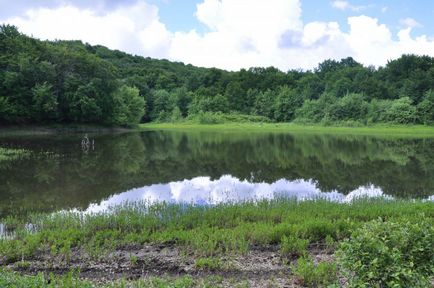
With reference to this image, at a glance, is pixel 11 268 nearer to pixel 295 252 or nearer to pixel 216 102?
A: pixel 295 252

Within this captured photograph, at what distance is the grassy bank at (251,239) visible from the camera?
575cm

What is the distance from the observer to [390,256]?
215 inches

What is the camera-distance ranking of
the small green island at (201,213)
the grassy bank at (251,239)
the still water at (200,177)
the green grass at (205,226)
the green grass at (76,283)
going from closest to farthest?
the grassy bank at (251,239) → the green grass at (76,283) → the small green island at (201,213) → the green grass at (205,226) → the still water at (200,177)

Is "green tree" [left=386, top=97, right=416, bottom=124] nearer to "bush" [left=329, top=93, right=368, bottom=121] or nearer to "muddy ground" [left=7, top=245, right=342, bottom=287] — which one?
"bush" [left=329, top=93, right=368, bottom=121]

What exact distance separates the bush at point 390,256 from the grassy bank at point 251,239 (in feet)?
0.05

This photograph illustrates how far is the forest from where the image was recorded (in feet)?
209

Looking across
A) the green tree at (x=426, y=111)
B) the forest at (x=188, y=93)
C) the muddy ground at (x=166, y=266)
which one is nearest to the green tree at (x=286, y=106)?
the forest at (x=188, y=93)

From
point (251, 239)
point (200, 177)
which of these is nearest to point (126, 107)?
point (200, 177)

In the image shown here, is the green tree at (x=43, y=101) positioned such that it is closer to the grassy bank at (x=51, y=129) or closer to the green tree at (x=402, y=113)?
the grassy bank at (x=51, y=129)

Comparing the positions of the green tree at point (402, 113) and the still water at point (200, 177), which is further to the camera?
the green tree at point (402, 113)

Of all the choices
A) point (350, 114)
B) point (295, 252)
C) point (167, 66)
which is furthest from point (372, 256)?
Result: point (167, 66)

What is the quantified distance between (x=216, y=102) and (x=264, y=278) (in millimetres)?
113871

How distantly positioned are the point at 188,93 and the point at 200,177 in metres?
107

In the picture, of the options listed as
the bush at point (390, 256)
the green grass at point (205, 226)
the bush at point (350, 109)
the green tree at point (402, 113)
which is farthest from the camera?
the bush at point (350, 109)
